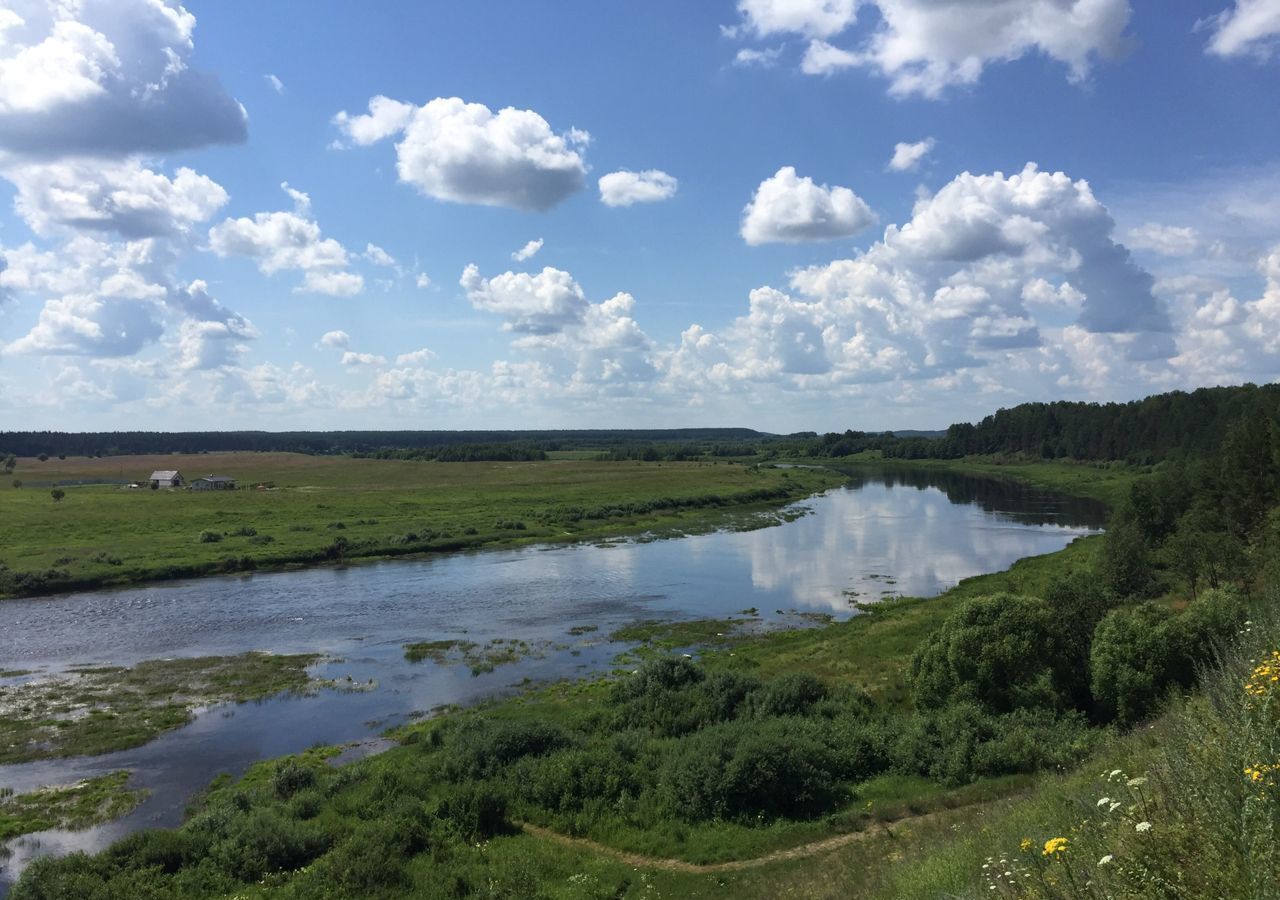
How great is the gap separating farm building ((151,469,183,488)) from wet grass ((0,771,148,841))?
327 ft

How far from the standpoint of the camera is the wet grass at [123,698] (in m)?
25.7

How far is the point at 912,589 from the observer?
1930 inches

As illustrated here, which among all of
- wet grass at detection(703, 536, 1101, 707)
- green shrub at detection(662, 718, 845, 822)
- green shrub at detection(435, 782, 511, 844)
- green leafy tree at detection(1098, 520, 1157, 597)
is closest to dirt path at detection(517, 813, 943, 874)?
green shrub at detection(662, 718, 845, 822)

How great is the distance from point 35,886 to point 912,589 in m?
44.7

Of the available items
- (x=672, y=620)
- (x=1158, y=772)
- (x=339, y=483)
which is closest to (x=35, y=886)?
(x=1158, y=772)

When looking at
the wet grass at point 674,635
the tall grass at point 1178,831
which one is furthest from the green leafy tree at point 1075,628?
the wet grass at point 674,635

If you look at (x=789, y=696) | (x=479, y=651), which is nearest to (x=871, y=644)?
(x=789, y=696)

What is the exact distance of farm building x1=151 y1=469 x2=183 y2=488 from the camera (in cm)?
10862

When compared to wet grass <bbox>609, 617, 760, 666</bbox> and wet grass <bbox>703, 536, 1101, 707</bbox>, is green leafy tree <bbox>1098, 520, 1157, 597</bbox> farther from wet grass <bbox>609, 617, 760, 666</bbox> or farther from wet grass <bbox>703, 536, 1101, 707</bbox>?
wet grass <bbox>609, 617, 760, 666</bbox>

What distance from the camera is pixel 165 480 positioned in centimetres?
10919

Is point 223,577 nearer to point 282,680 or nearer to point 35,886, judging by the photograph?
point 282,680

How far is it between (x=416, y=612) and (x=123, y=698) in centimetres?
1652

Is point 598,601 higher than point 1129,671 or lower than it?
lower

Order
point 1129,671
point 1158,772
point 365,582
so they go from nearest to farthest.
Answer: point 1158,772
point 1129,671
point 365,582
